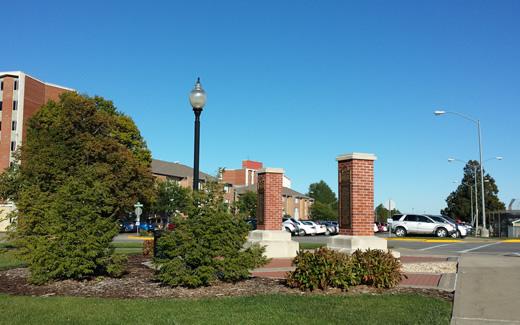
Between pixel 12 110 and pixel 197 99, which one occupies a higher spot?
pixel 12 110

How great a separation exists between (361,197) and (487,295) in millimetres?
5264

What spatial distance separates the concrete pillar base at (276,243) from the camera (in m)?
17.8

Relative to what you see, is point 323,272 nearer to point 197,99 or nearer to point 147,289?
point 147,289

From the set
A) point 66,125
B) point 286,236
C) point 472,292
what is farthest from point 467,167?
point 472,292

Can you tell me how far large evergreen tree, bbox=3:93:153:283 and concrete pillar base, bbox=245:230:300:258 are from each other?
5277 millimetres

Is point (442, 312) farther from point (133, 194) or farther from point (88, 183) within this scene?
point (133, 194)

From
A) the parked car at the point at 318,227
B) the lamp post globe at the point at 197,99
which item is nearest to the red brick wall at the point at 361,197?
the lamp post globe at the point at 197,99

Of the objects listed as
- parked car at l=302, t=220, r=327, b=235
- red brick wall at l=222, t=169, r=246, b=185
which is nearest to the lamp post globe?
parked car at l=302, t=220, r=327, b=235

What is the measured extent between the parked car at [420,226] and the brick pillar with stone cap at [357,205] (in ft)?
71.1

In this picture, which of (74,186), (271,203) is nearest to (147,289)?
(74,186)

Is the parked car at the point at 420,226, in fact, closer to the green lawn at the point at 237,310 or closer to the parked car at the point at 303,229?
the parked car at the point at 303,229

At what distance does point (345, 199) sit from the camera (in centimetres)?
1451

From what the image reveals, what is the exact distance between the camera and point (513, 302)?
8688 millimetres

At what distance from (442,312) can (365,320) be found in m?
1.40
